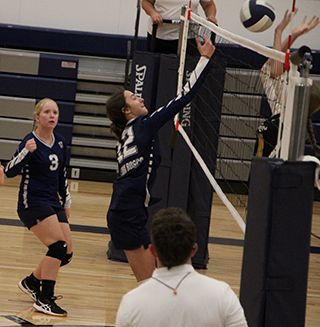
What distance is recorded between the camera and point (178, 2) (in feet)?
18.7

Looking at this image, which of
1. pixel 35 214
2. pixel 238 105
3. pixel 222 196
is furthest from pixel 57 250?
pixel 238 105

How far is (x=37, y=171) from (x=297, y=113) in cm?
238

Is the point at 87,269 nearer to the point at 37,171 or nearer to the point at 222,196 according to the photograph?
the point at 37,171

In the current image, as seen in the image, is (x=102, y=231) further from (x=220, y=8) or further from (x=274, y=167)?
(x=220, y=8)

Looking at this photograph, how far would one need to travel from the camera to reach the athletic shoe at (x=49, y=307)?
3.96 meters

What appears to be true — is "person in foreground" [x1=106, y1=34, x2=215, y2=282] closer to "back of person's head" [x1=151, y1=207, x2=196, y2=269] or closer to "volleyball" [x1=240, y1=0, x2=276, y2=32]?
"volleyball" [x1=240, y1=0, x2=276, y2=32]

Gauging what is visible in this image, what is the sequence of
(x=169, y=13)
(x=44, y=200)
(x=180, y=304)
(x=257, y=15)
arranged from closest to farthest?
(x=180, y=304), (x=44, y=200), (x=257, y=15), (x=169, y=13)

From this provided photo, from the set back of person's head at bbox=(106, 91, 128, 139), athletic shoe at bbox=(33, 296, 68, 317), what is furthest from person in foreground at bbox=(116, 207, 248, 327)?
athletic shoe at bbox=(33, 296, 68, 317)

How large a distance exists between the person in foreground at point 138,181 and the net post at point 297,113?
1174mm

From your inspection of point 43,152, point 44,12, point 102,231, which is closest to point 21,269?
point 43,152

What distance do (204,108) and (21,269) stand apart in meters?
2.26

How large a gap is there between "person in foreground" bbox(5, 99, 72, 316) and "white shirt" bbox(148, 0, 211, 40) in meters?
1.78

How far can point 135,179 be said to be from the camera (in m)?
3.55

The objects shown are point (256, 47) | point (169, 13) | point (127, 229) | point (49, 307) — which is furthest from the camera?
point (169, 13)
